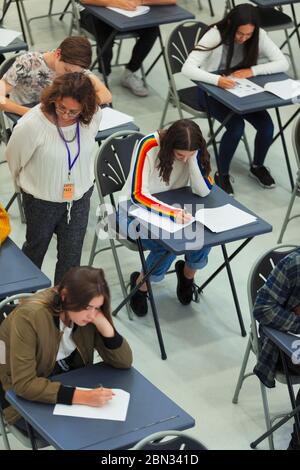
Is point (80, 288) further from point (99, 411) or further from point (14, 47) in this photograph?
point (14, 47)

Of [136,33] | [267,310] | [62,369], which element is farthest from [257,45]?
[62,369]

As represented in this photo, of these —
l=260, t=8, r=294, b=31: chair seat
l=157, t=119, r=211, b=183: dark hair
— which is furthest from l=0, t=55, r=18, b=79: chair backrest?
l=260, t=8, r=294, b=31: chair seat

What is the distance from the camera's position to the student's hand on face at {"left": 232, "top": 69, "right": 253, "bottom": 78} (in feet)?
20.2

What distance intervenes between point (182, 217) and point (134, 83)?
287 centimetres

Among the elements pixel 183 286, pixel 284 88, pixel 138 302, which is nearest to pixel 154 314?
pixel 138 302

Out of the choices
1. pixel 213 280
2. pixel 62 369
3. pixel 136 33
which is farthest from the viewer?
pixel 136 33

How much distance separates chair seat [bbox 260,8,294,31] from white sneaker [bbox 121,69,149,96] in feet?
3.10

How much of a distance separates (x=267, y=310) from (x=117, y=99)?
3.60 m

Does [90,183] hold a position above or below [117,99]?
above

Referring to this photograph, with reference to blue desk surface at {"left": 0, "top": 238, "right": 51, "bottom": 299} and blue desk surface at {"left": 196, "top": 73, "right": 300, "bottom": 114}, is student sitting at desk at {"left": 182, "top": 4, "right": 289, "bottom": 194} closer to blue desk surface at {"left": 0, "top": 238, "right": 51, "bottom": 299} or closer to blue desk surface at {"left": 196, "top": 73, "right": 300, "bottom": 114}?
blue desk surface at {"left": 196, "top": 73, "right": 300, "bottom": 114}

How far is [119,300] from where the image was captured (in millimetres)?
5328

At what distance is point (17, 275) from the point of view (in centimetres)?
421

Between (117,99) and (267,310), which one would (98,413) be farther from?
(117,99)

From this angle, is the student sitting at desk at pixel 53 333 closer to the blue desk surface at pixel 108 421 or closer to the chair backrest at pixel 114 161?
the blue desk surface at pixel 108 421
